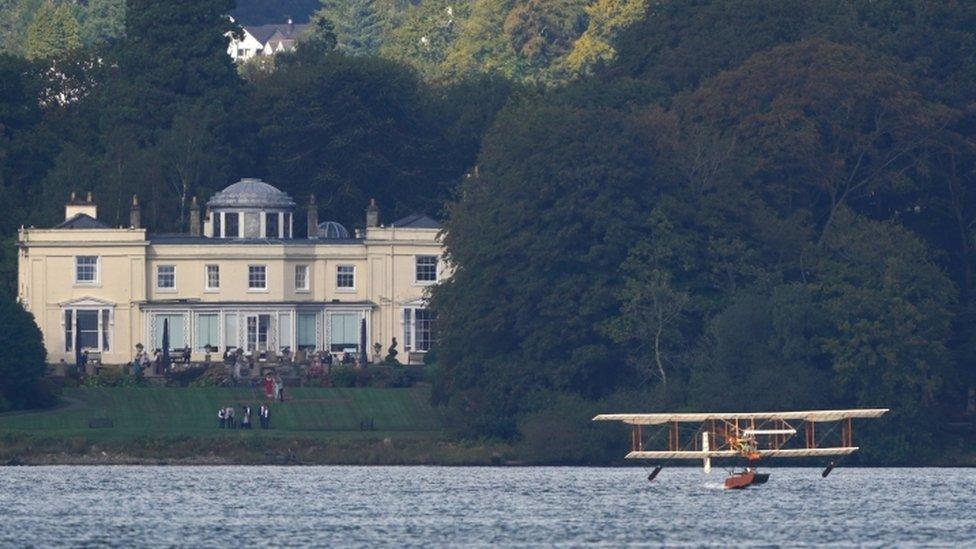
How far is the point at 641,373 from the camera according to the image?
123 metres

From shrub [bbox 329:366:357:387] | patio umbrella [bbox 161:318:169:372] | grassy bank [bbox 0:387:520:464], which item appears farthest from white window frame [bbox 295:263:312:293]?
grassy bank [bbox 0:387:520:464]

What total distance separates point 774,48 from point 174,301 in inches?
1153

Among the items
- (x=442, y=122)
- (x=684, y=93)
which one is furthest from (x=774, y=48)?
(x=442, y=122)

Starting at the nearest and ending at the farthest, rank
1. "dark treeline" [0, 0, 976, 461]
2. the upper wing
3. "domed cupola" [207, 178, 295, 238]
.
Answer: the upper wing, "dark treeline" [0, 0, 976, 461], "domed cupola" [207, 178, 295, 238]

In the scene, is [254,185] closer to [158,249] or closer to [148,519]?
[158,249]

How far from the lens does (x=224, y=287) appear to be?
145500 mm

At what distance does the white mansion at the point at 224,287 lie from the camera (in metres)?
143

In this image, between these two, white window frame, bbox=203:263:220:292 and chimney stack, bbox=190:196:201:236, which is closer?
white window frame, bbox=203:263:220:292

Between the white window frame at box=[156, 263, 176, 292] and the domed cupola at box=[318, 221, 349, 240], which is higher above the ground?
the domed cupola at box=[318, 221, 349, 240]

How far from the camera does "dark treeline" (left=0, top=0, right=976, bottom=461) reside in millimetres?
121125

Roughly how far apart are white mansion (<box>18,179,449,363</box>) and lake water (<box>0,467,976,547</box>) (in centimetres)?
2674

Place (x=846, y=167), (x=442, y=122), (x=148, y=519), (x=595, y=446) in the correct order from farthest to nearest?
(x=442, y=122), (x=846, y=167), (x=595, y=446), (x=148, y=519)

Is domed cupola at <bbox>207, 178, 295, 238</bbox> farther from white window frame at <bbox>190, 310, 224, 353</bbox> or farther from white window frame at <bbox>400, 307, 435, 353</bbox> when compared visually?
white window frame at <bbox>400, 307, 435, 353</bbox>

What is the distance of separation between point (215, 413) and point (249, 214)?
25.9m
